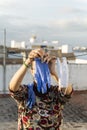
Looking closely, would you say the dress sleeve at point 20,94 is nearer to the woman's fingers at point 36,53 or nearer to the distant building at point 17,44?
the woman's fingers at point 36,53

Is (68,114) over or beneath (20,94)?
beneath

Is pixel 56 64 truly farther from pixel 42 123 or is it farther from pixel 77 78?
pixel 77 78

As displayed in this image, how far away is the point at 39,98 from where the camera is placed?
321 cm

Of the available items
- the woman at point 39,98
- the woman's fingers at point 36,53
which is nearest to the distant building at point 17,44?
the woman at point 39,98

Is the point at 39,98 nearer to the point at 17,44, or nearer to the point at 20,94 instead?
the point at 20,94

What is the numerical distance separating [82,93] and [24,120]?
1071 centimetres

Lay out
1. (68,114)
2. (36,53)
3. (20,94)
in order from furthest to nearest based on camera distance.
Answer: (68,114) → (20,94) → (36,53)

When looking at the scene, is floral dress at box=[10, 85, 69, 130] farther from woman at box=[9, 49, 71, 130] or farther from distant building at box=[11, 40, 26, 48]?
distant building at box=[11, 40, 26, 48]

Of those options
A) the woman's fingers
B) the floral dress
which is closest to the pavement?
the floral dress

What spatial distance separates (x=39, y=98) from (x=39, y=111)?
12 centimetres

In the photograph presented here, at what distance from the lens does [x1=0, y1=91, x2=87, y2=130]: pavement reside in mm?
8938

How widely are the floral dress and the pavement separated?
5.46 m

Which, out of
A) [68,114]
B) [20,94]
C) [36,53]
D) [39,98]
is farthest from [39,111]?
[68,114]

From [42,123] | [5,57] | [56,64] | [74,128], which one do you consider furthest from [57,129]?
[5,57]
